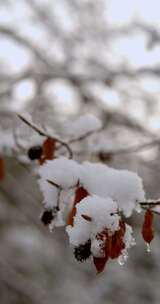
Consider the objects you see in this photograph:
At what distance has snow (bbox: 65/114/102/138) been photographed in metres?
2.03

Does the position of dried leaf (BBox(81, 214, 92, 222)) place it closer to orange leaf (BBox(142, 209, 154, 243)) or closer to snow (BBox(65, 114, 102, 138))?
orange leaf (BBox(142, 209, 154, 243))

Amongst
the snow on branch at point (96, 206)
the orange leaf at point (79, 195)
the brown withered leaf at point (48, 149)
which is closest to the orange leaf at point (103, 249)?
the snow on branch at point (96, 206)

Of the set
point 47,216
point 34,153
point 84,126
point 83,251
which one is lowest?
point 83,251

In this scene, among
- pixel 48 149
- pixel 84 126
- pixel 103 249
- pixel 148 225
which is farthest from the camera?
pixel 84 126

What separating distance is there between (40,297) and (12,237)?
18.9 ft

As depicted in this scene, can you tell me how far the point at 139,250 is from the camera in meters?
9.57

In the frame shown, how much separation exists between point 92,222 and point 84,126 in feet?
2.65

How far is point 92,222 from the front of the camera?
129 cm

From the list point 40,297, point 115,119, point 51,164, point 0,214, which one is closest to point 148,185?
point 0,214

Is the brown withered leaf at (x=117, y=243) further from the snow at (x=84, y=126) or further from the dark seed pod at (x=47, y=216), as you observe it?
the snow at (x=84, y=126)

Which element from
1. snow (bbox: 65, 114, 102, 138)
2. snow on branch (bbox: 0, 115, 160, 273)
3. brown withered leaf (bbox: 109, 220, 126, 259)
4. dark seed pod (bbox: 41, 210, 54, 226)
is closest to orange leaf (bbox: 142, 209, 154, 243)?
snow on branch (bbox: 0, 115, 160, 273)

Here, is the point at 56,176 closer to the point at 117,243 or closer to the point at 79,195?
the point at 79,195

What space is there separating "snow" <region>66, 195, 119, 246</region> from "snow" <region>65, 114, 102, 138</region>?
0.75 meters

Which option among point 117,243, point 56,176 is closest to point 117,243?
point 117,243
